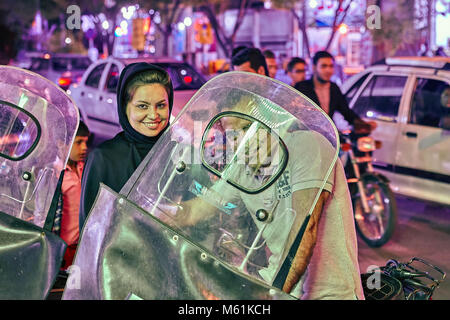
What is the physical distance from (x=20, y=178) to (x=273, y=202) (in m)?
1.14

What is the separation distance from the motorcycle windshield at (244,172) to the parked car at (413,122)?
5098 mm

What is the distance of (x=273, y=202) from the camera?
81.0 inches

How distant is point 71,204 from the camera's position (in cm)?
416

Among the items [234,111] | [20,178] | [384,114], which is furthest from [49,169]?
[384,114]

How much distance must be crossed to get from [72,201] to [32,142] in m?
1.56

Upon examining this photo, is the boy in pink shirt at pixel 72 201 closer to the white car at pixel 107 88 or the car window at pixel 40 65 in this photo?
the white car at pixel 107 88

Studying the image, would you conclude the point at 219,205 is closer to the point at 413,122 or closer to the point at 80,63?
the point at 413,122

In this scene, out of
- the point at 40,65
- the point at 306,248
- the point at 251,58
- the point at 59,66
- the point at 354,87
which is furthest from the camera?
the point at 59,66

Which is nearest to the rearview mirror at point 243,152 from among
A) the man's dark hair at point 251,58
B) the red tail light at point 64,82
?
the man's dark hair at point 251,58

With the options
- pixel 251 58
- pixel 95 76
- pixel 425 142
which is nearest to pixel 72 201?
pixel 251 58

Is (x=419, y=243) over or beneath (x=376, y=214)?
beneath

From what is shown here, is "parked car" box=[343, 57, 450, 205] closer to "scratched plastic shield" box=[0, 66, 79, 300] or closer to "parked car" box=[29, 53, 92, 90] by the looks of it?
"scratched plastic shield" box=[0, 66, 79, 300]

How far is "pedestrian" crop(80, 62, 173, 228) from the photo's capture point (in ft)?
9.68

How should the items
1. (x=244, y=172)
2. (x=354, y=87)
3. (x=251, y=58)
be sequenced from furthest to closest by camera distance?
(x=354, y=87), (x=251, y=58), (x=244, y=172)
